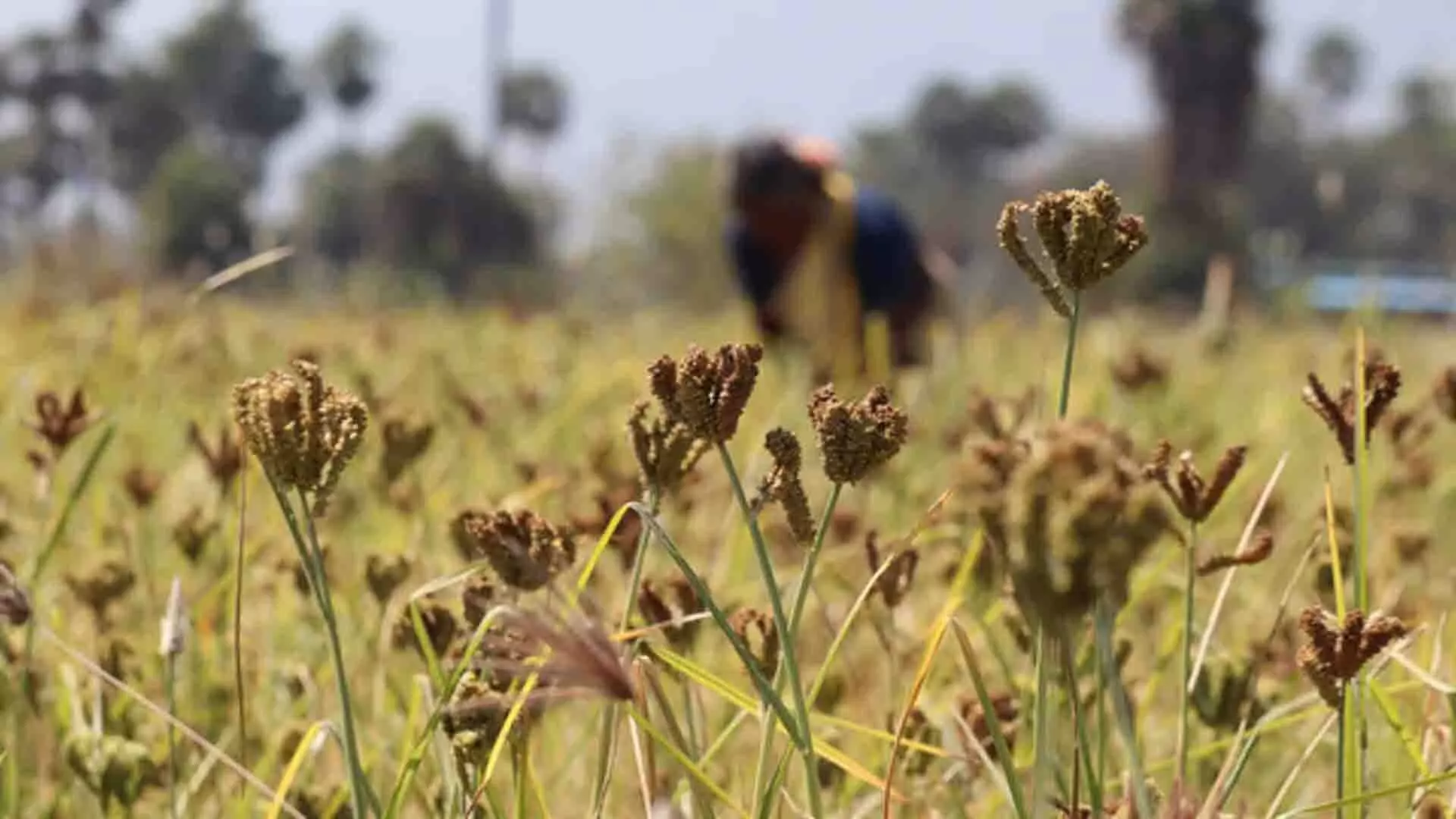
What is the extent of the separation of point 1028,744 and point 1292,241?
2.07m

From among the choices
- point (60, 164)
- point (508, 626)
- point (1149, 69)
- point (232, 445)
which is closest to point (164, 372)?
point (232, 445)

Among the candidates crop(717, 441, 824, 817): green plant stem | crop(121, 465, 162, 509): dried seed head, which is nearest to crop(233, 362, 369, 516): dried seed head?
crop(717, 441, 824, 817): green plant stem

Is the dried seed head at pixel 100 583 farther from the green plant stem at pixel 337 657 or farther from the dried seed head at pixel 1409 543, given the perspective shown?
the dried seed head at pixel 1409 543

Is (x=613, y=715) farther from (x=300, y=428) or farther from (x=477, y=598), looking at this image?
(x=300, y=428)

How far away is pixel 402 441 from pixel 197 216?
18973mm

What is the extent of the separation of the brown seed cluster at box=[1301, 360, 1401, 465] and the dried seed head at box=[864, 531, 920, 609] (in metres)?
0.16

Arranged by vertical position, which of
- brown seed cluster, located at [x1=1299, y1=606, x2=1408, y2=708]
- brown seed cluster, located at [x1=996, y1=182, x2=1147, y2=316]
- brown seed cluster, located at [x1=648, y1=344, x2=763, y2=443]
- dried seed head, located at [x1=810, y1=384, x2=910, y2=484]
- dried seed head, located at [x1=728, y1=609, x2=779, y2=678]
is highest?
brown seed cluster, located at [x1=996, y1=182, x2=1147, y2=316]

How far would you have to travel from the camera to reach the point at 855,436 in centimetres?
42

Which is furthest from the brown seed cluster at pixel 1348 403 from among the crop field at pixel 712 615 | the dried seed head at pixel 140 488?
the dried seed head at pixel 140 488

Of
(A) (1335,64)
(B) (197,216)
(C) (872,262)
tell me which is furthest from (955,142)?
(C) (872,262)

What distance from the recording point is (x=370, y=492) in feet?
4.87

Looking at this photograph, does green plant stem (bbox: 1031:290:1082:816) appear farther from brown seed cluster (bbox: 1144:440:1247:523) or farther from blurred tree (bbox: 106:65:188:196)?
blurred tree (bbox: 106:65:188:196)

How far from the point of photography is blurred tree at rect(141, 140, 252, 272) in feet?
7.80

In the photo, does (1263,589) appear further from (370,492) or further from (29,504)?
(29,504)
